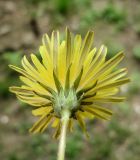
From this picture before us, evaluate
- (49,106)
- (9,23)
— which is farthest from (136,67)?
(49,106)

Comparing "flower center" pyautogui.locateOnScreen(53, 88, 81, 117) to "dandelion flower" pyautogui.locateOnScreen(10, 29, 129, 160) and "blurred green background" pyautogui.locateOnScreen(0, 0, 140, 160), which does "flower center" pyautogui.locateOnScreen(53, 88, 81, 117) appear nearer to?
"dandelion flower" pyautogui.locateOnScreen(10, 29, 129, 160)

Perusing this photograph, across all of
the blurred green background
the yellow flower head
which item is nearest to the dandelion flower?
the yellow flower head

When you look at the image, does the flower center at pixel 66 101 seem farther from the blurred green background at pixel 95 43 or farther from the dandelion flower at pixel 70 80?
the blurred green background at pixel 95 43

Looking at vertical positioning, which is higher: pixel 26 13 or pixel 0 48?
pixel 26 13

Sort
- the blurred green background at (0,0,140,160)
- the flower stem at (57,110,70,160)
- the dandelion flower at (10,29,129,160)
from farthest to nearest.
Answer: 1. the blurred green background at (0,0,140,160)
2. the dandelion flower at (10,29,129,160)
3. the flower stem at (57,110,70,160)

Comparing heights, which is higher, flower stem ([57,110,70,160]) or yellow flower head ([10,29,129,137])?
yellow flower head ([10,29,129,137])

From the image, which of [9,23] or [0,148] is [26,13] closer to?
[9,23]
